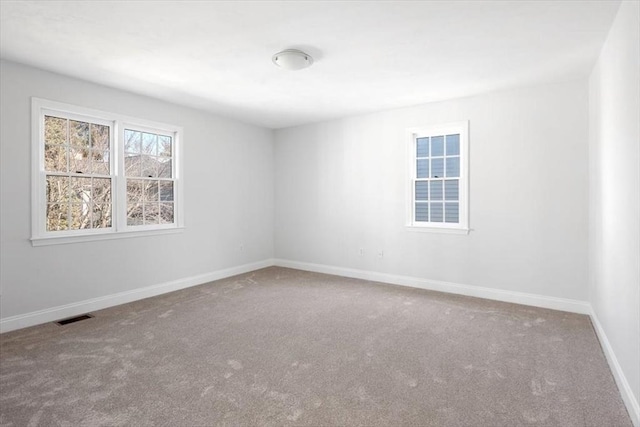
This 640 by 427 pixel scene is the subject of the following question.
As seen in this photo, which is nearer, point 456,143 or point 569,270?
point 569,270

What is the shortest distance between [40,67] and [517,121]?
533cm

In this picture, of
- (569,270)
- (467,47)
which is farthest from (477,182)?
(467,47)

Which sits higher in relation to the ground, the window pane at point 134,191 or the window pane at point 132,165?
the window pane at point 132,165

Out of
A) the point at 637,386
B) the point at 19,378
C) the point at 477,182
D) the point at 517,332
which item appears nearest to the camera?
the point at 637,386

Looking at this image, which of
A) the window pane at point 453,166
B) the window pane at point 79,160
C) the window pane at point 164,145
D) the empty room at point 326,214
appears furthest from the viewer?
the window pane at point 164,145

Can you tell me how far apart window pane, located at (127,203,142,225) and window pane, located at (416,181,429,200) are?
153 inches

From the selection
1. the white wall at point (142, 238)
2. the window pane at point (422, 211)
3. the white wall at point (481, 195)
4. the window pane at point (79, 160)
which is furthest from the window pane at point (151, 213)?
the window pane at point (422, 211)

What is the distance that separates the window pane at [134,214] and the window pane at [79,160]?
26.9 inches

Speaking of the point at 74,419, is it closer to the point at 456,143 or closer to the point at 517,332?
the point at 517,332

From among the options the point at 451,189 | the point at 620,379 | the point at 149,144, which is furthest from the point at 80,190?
the point at 620,379

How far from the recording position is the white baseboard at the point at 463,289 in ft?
13.2

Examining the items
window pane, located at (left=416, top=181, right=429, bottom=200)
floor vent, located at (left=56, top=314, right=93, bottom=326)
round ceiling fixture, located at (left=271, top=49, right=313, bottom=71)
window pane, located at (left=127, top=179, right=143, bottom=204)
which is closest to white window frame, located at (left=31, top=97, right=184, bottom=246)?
window pane, located at (left=127, top=179, right=143, bottom=204)

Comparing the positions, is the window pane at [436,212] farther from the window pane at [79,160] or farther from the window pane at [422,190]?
the window pane at [79,160]

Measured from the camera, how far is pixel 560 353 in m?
2.92
